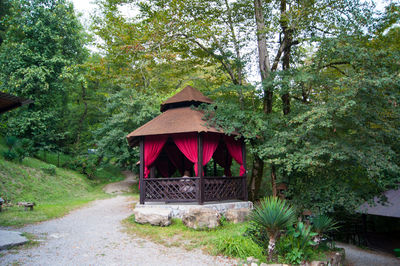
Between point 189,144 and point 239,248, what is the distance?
4.34 m

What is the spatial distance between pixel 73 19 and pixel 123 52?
1263cm

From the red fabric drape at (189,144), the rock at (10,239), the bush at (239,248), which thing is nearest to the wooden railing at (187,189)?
the red fabric drape at (189,144)

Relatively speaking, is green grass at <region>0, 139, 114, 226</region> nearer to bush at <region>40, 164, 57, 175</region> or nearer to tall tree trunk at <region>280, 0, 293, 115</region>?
bush at <region>40, 164, 57, 175</region>

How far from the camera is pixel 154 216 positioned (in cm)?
879

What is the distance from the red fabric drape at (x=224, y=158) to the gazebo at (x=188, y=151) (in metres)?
1.86

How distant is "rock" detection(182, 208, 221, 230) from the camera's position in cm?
816

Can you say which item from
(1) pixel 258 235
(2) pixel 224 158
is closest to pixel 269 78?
(2) pixel 224 158

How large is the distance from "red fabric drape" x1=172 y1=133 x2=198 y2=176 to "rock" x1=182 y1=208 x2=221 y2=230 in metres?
1.66

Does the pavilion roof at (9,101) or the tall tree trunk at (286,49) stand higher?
the tall tree trunk at (286,49)

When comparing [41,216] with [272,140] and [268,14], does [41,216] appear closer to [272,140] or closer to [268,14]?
[272,140]

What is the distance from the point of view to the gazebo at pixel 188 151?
962 cm

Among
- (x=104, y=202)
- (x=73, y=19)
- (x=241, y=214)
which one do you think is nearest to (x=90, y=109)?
(x=73, y=19)

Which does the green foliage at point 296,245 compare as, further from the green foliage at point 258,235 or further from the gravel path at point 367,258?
the gravel path at point 367,258

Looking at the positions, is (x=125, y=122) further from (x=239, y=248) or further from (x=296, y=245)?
(x=296, y=245)
